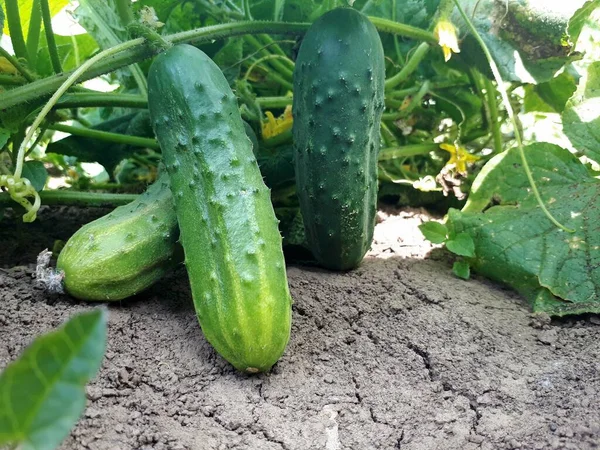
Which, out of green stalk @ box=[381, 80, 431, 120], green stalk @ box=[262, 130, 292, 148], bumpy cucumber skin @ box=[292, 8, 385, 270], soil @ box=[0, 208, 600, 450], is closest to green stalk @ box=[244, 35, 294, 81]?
green stalk @ box=[262, 130, 292, 148]

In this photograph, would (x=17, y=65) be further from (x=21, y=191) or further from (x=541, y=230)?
(x=541, y=230)

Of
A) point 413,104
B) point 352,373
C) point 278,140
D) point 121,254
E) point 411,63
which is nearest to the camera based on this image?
point 352,373

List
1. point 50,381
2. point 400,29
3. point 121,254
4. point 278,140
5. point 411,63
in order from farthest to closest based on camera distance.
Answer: point 411,63 → point 278,140 → point 400,29 → point 121,254 → point 50,381

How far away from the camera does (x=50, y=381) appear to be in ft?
2.21

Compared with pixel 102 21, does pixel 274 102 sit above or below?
below

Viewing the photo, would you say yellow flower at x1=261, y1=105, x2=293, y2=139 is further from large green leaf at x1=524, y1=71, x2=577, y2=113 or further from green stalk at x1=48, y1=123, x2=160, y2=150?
large green leaf at x1=524, y1=71, x2=577, y2=113

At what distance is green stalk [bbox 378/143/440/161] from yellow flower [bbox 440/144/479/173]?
2.3 inches

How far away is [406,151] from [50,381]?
2.07m

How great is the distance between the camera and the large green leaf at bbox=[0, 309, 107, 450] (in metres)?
0.66

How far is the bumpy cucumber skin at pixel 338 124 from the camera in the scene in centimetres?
180

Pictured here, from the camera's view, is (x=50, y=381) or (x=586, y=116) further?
(x=586, y=116)

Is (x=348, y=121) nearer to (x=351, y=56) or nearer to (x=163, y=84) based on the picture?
(x=351, y=56)

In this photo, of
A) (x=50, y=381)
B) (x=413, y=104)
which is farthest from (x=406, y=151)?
(x=50, y=381)

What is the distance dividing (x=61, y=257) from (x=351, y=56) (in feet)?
3.21
